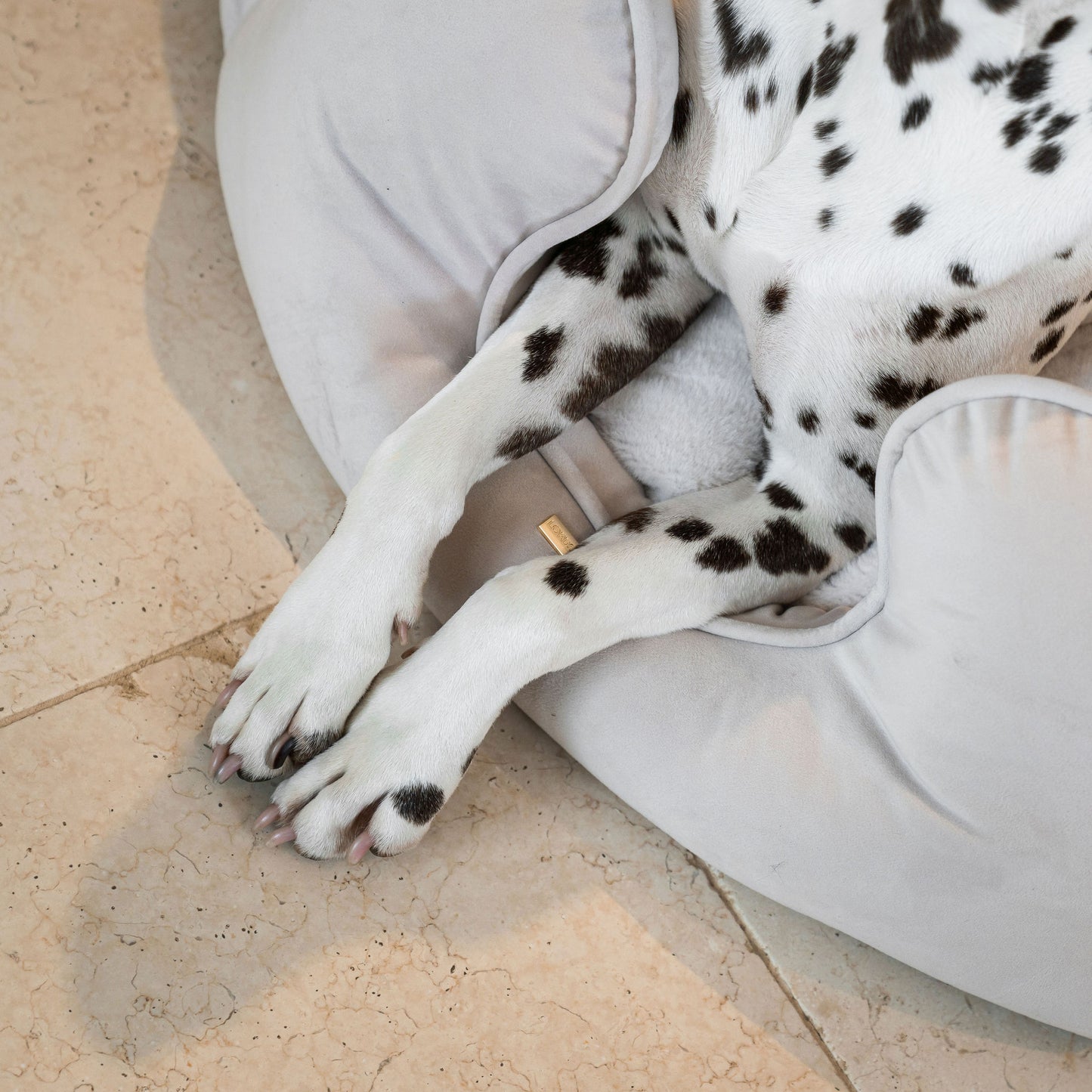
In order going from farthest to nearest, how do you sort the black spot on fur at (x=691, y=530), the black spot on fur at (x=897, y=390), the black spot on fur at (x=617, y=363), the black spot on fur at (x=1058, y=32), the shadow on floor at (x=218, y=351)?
the shadow on floor at (x=218, y=351)
the black spot on fur at (x=617, y=363)
the black spot on fur at (x=691, y=530)
the black spot on fur at (x=897, y=390)
the black spot on fur at (x=1058, y=32)

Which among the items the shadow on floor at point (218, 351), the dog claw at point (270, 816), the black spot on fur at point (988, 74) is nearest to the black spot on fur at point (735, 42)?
the black spot on fur at point (988, 74)

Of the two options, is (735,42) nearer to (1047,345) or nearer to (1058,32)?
(1058,32)

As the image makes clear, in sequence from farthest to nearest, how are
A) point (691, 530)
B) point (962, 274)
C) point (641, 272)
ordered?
point (641, 272) < point (691, 530) < point (962, 274)

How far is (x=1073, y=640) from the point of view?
1.17 m

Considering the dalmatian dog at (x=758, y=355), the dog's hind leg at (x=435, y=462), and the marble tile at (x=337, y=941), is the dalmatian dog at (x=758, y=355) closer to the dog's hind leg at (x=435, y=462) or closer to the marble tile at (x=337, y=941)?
the dog's hind leg at (x=435, y=462)

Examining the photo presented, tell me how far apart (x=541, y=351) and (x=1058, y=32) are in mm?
696

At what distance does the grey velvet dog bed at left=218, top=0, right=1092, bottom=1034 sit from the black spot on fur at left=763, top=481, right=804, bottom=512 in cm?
15

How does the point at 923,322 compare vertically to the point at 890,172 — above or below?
below

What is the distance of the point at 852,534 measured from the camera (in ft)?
4.65

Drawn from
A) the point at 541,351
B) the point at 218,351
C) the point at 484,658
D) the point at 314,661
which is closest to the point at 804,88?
the point at 541,351

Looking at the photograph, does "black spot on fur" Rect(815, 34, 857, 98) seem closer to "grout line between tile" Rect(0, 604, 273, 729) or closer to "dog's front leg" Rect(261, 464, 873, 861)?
"dog's front leg" Rect(261, 464, 873, 861)

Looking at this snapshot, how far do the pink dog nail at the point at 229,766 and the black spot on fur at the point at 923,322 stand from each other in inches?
37.7

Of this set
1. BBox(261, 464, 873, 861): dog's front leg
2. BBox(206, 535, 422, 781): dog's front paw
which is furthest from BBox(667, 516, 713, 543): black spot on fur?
BBox(206, 535, 422, 781): dog's front paw

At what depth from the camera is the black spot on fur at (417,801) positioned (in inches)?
49.5
